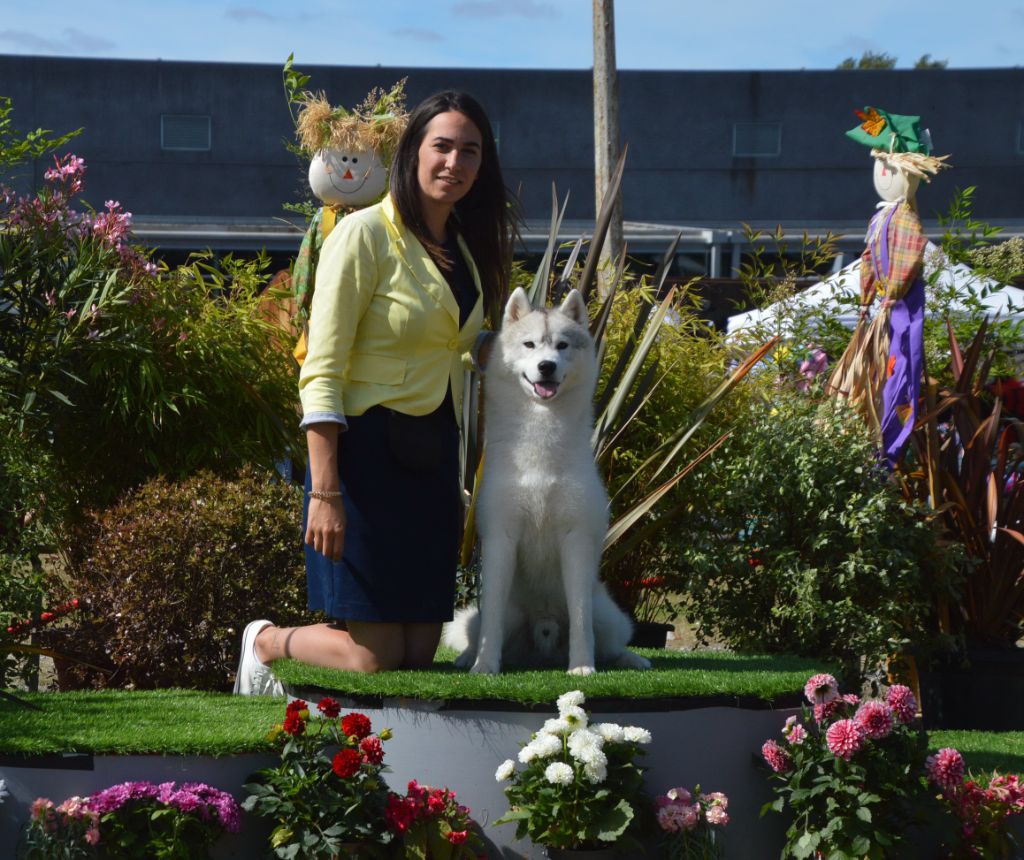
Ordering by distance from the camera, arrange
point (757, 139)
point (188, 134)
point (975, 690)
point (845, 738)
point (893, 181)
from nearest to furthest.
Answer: point (845, 738) → point (975, 690) → point (893, 181) → point (188, 134) → point (757, 139)

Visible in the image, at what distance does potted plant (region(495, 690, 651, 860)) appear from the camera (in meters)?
3.07

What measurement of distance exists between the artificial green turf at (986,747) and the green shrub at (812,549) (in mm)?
389

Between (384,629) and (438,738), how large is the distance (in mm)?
437

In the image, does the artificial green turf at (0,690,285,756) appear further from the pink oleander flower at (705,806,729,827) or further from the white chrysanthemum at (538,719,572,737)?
the pink oleander flower at (705,806,729,827)

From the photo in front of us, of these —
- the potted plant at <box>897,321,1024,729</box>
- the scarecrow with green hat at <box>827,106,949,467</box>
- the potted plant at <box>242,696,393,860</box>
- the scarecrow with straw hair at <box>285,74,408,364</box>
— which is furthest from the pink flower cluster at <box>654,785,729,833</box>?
the scarecrow with straw hair at <box>285,74,408,364</box>

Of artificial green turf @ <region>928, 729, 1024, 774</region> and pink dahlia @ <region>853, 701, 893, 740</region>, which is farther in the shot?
artificial green turf @ <region>928, 729, 1024, 774</region>

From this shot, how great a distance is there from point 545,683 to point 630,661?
0.60 meters

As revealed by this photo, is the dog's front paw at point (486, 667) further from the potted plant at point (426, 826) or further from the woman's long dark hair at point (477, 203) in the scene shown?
the woman's long dark hair at point (477, 203)

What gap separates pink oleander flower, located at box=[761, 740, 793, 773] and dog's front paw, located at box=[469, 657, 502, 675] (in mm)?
766

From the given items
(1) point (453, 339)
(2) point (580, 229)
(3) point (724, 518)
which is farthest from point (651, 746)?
(2) point (580, 229)

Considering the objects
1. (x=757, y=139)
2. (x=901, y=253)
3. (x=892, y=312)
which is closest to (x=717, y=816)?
(x=892, y=312)

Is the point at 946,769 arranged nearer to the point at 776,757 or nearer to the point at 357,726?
the point at 776,757

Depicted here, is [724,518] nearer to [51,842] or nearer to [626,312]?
[626,312]

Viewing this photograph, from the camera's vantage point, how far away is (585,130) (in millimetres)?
20984
